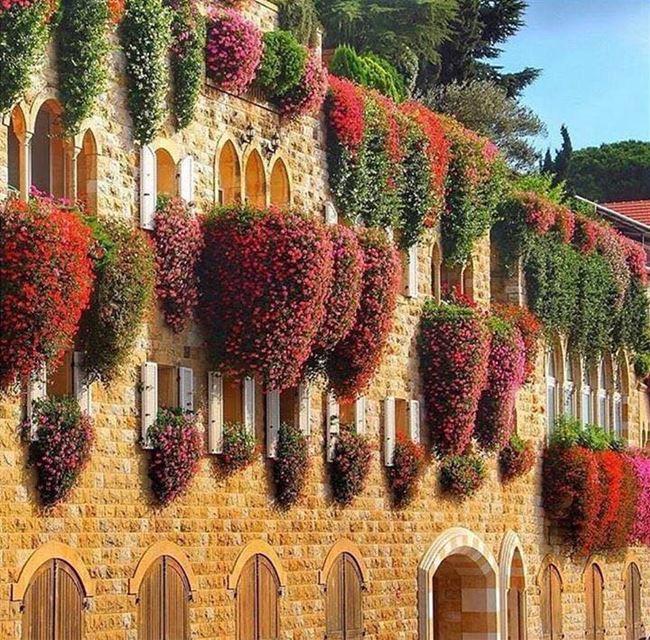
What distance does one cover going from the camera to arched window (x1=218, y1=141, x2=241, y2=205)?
3095 centimetres

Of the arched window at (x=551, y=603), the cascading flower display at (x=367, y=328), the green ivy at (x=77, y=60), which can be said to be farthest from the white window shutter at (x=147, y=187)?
the arched window at (x=551, y=603)

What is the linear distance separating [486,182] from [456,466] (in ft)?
16.8

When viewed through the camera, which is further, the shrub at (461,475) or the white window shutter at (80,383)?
the shrub at (461,475)

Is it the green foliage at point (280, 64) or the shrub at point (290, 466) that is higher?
the green foliage at point (280, 64)

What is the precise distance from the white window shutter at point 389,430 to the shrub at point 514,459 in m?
4.78

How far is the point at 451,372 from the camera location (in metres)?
36.2

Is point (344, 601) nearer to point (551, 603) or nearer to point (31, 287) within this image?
point (551, 603)

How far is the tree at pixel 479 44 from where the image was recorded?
188ft

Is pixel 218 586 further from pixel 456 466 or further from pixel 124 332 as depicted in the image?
pixel 456 466

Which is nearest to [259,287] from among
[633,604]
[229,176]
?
[229,176]

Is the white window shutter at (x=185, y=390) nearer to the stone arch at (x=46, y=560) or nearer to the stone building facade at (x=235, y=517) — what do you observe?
the stone building facade at (x=235, y=517)

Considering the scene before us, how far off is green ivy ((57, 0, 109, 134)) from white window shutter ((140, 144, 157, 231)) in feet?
5.54

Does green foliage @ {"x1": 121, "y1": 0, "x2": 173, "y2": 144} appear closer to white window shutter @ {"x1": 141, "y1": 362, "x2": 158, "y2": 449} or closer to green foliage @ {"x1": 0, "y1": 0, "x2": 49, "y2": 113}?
green foliage @ {"x1": 0, "y1": 0, "x2": 49, "y2": 113}

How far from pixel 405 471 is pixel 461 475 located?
2.32 m
